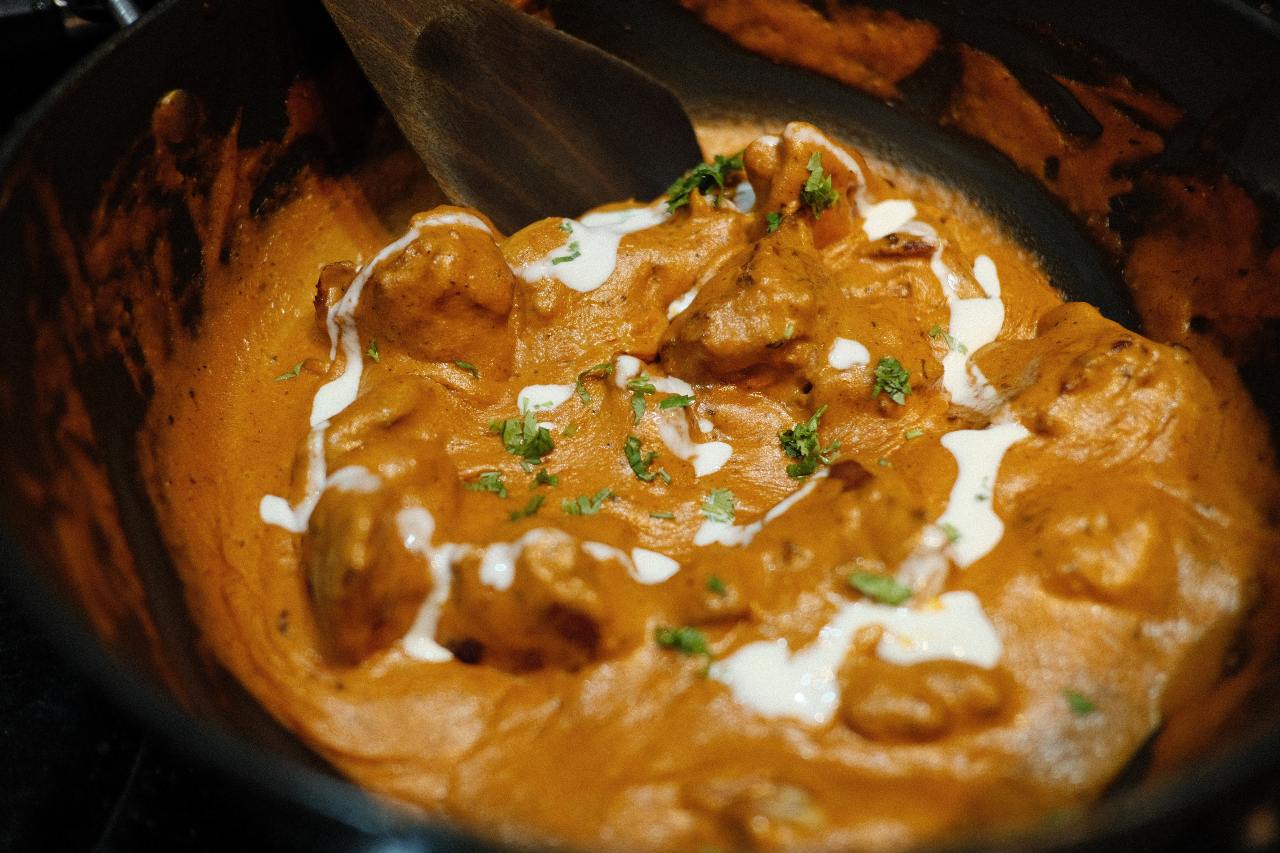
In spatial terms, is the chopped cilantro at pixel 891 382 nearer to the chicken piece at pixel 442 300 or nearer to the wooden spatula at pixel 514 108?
the chicken piece at pixel 442 300

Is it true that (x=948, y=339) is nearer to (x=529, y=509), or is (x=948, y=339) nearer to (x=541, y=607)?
(x=529, y=509)

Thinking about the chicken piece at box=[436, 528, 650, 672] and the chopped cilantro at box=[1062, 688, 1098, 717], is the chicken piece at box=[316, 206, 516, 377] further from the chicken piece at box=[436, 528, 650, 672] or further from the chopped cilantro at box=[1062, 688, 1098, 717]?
the chopped cilantro at box=[1062, 688, 1098, 717]

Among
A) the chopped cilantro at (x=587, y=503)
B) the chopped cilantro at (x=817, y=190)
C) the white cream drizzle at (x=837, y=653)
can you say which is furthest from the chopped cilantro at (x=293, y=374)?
the chopped cilantro at (x=817, y=190)

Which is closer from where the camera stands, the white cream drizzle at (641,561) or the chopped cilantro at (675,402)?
the white cream drizzle at (641,561)

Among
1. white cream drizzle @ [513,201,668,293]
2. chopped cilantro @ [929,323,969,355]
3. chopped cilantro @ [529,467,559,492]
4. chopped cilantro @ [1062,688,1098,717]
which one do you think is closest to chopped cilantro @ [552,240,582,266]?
white cream drizzle @ [513,201,668,293]

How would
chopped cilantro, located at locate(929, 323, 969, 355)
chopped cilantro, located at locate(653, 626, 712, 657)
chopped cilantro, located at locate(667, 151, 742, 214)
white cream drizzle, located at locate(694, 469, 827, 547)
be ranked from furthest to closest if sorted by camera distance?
chopped cilantro, located at locate(667, 151, 742, 214) < chopped cilantro, located at locate(929, 323, 969, 355) < white cream drizzle, located at locate(694, 469, 827, 547) < chopped cilantro, located at locate(653, 626, 712, 657)

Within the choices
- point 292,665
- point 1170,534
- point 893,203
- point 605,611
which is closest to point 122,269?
point 292,665
